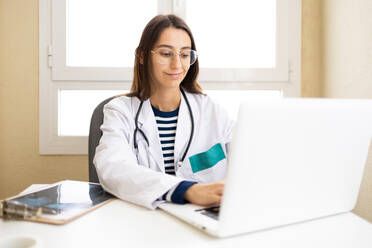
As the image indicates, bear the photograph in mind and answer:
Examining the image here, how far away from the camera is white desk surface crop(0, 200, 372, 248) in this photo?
0.64m

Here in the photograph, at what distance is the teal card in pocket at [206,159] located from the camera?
1374mm

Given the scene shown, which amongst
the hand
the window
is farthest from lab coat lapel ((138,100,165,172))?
the window

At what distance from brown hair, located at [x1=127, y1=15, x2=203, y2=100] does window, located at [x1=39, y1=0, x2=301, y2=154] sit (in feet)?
1.94

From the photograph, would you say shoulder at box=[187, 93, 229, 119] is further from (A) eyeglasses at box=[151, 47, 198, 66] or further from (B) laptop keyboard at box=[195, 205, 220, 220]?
(B) laptop keyboard at box=[195, 205, 220, 220]

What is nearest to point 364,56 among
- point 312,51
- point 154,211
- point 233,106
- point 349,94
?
point 349,94

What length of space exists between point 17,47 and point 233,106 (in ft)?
4.65

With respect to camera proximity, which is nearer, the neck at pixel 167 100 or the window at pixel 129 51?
the neck at pixel 167 100

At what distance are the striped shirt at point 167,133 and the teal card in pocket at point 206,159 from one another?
0.31ft

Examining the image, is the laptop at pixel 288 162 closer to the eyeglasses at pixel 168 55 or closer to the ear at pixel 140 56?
the eyeglasses at pixel 168 55

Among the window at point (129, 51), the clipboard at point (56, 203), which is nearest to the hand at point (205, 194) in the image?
the clipboard at point (56, 203)

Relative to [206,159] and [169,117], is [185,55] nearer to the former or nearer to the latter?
[169,117]

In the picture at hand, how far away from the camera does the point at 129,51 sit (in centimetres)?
219

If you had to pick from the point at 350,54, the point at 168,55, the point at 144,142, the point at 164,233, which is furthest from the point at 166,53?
the point at 350,54

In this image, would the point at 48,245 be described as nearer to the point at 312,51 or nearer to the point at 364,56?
the point at 364,56
